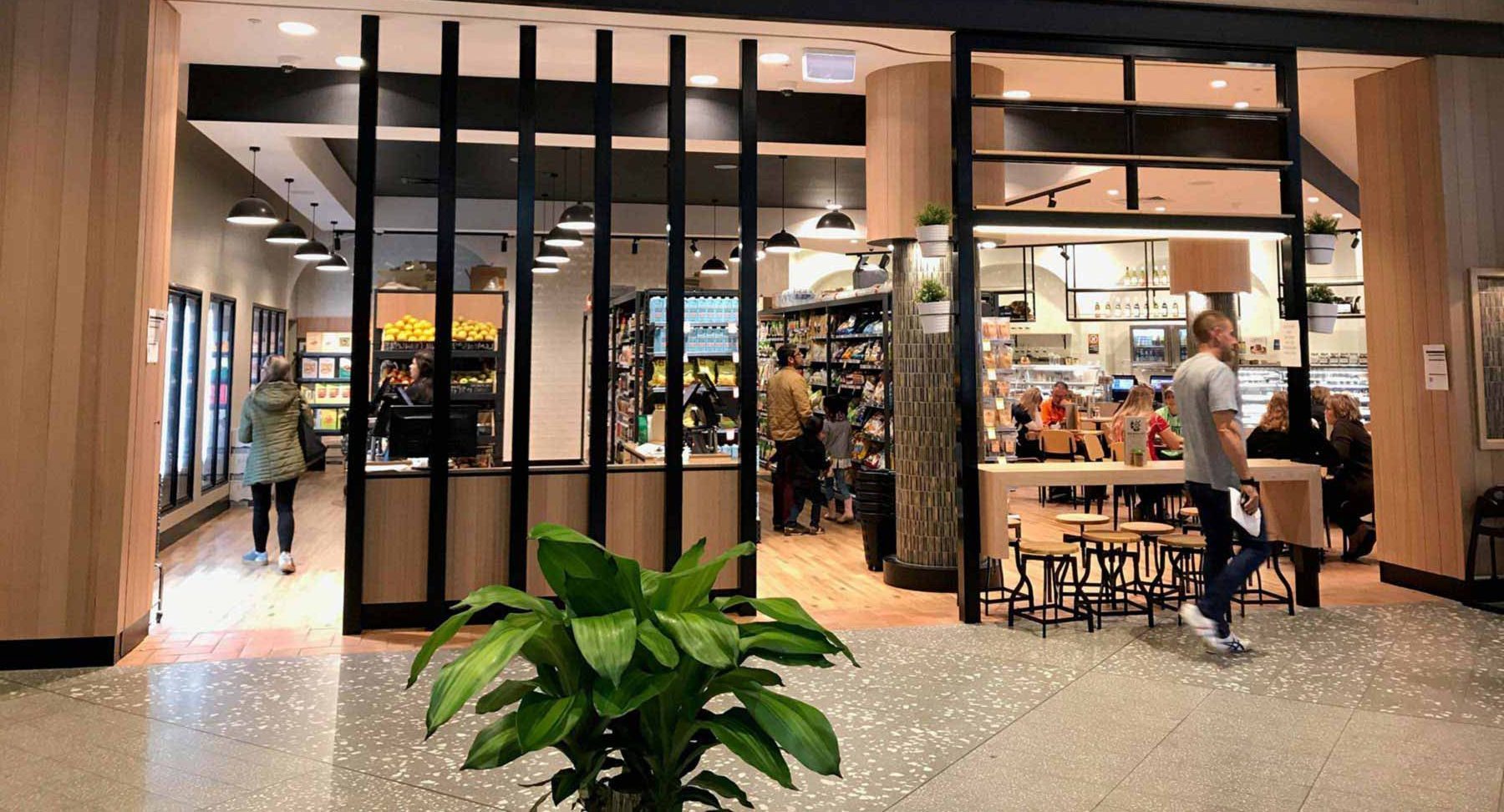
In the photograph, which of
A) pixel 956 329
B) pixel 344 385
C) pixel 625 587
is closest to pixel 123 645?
pixel 625 587

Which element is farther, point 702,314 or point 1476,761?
point 702,314

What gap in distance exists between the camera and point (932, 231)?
5.71 meters

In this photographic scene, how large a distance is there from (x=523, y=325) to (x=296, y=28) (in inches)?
95.6

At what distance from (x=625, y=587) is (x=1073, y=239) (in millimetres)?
13108

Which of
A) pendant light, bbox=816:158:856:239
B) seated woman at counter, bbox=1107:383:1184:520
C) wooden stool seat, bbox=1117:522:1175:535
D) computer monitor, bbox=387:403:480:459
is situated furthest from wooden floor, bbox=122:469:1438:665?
pendant light, bbox=816:158:856:239

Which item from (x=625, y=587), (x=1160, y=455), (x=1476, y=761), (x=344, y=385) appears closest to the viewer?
(x=625, y=587)

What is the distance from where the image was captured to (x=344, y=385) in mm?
14414

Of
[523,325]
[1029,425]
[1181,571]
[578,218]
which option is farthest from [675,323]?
[1029,425]

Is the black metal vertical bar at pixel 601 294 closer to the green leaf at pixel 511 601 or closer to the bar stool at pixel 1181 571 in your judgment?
the bar stool at pixel 1181 571

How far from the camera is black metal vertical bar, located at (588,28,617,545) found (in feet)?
17.5

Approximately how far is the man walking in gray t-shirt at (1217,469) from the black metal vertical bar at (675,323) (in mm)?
2914

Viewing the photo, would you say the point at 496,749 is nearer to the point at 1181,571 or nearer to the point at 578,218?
the point at 1181,571

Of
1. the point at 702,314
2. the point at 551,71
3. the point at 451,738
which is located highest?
the point at 551,71

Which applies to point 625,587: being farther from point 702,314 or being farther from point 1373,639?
point 702,314
